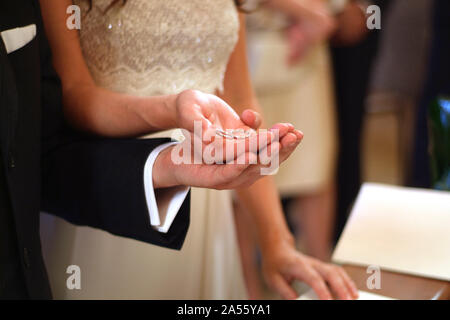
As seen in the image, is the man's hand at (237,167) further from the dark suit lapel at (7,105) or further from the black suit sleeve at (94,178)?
the dark suit lapel at (7,105)

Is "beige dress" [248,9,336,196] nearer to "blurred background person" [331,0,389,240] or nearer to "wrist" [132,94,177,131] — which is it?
"blurred background person" [331,0,389,240]

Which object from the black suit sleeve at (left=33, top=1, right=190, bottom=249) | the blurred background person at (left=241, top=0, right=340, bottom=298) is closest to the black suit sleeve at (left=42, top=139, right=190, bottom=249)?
the black suit sleeve at (left=33, top=1, right=190, bottom=249)

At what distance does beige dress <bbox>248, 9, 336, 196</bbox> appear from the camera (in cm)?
A: 186

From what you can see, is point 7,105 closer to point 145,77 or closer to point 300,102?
point 145,77

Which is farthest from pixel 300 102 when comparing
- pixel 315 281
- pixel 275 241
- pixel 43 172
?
pixel 43 172

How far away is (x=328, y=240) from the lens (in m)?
2.40

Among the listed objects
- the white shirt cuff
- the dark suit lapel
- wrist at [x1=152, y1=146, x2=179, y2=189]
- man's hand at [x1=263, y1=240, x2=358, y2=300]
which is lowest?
man's hand at [x1=263, y1=240, x2=358, y2=300]

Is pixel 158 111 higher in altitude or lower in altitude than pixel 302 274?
higher

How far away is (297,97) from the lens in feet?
6.87

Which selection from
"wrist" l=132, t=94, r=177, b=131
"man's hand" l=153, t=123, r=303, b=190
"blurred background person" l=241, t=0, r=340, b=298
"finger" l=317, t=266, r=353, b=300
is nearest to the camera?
"man's hand" l=153, t=123, r=303, b=190

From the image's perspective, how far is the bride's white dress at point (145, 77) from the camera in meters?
0.86

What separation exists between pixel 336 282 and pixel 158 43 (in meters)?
0.42

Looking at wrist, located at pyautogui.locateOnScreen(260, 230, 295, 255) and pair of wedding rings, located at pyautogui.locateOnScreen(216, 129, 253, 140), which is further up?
pair of wedding rings, located at pyautogui.locateOnScreen(216, 129, 253, 140)

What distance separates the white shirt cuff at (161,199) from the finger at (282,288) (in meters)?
0.28
